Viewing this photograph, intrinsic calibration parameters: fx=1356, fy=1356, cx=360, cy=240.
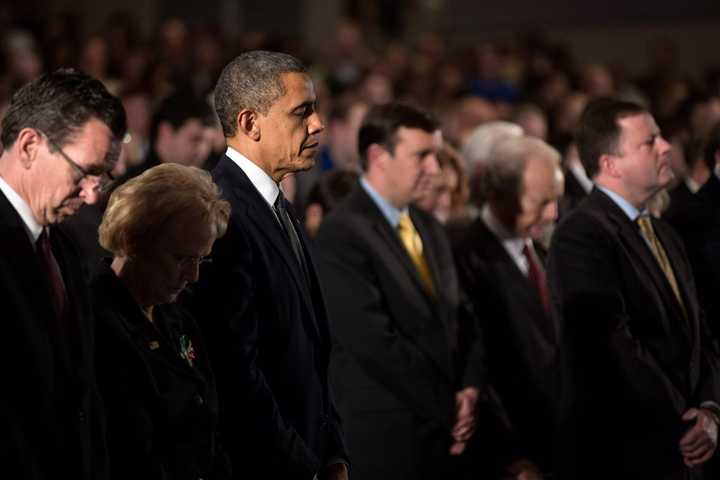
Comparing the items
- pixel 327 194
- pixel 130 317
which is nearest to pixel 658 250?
pixel 327 194

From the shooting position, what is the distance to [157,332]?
3262 mm

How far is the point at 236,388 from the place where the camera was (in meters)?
3.39

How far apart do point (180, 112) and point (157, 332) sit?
2947 millimetres

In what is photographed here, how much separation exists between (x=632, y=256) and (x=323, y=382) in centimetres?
148

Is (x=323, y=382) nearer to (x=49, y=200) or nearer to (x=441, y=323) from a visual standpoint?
(x=49, y=200)

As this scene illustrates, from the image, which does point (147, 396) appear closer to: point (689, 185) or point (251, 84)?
point (251, 84)

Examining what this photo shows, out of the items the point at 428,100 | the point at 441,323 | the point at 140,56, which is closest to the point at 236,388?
the point at 441,323

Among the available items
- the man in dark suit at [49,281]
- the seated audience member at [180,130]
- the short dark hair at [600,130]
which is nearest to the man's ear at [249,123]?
the man in dark suit at [49,281]

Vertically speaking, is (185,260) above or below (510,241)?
above

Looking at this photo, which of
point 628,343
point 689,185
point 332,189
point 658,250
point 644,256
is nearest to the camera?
point 628,343

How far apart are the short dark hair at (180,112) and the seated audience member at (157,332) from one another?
8.89 ft

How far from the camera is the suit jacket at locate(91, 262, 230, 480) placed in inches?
124

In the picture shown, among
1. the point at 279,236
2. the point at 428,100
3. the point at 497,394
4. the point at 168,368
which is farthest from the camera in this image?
the point at 428,100

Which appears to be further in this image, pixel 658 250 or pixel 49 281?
pixel 658 250
